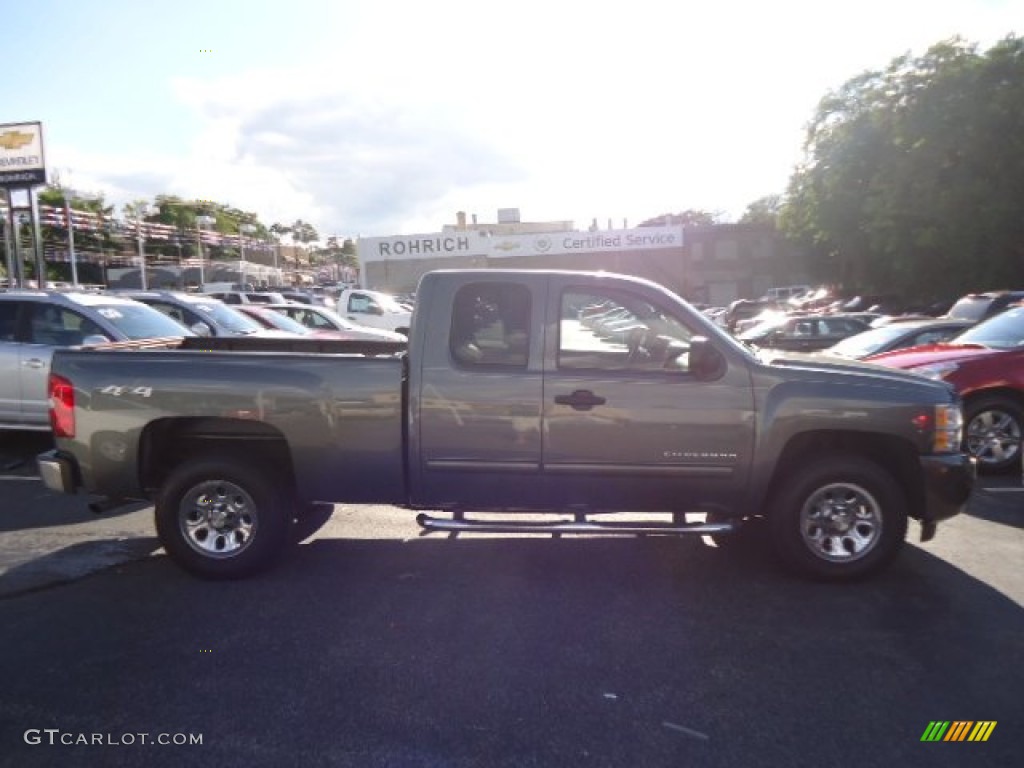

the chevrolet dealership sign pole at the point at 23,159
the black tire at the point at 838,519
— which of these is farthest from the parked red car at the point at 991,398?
the chevrolet dealership sign pole at the point at 23,159

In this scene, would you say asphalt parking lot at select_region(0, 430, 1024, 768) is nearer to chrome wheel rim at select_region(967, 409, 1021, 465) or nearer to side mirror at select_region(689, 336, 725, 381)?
side mirror at select_region(689, 336, 725, 381)

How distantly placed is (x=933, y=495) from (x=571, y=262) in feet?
159

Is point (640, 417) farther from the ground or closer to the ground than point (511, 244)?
closer to the ground

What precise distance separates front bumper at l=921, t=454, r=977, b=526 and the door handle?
6.84ft

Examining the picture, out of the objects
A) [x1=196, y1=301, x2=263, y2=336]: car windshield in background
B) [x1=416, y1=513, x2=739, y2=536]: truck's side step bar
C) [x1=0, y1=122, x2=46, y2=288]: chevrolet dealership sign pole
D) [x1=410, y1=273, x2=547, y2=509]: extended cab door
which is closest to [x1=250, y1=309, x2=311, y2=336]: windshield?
[x1=196, y1=301, x2=263, y2=336]: car windshield in background

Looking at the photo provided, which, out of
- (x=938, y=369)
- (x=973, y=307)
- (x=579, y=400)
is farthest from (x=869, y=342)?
(x=579, y=400)

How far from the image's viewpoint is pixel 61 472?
15.6ft

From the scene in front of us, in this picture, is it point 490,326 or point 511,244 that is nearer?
point 490,326

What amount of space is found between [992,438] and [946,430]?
3.37 metres

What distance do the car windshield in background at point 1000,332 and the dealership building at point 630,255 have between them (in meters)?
40.4

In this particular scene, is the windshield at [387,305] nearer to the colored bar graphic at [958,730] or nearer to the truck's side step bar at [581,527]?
the truck's side step bar at [581,527]

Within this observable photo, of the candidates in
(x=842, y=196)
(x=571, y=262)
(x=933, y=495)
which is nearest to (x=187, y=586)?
(x=933, y=495)

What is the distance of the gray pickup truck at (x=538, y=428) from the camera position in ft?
14.7

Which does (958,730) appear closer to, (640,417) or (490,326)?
(640,417)
